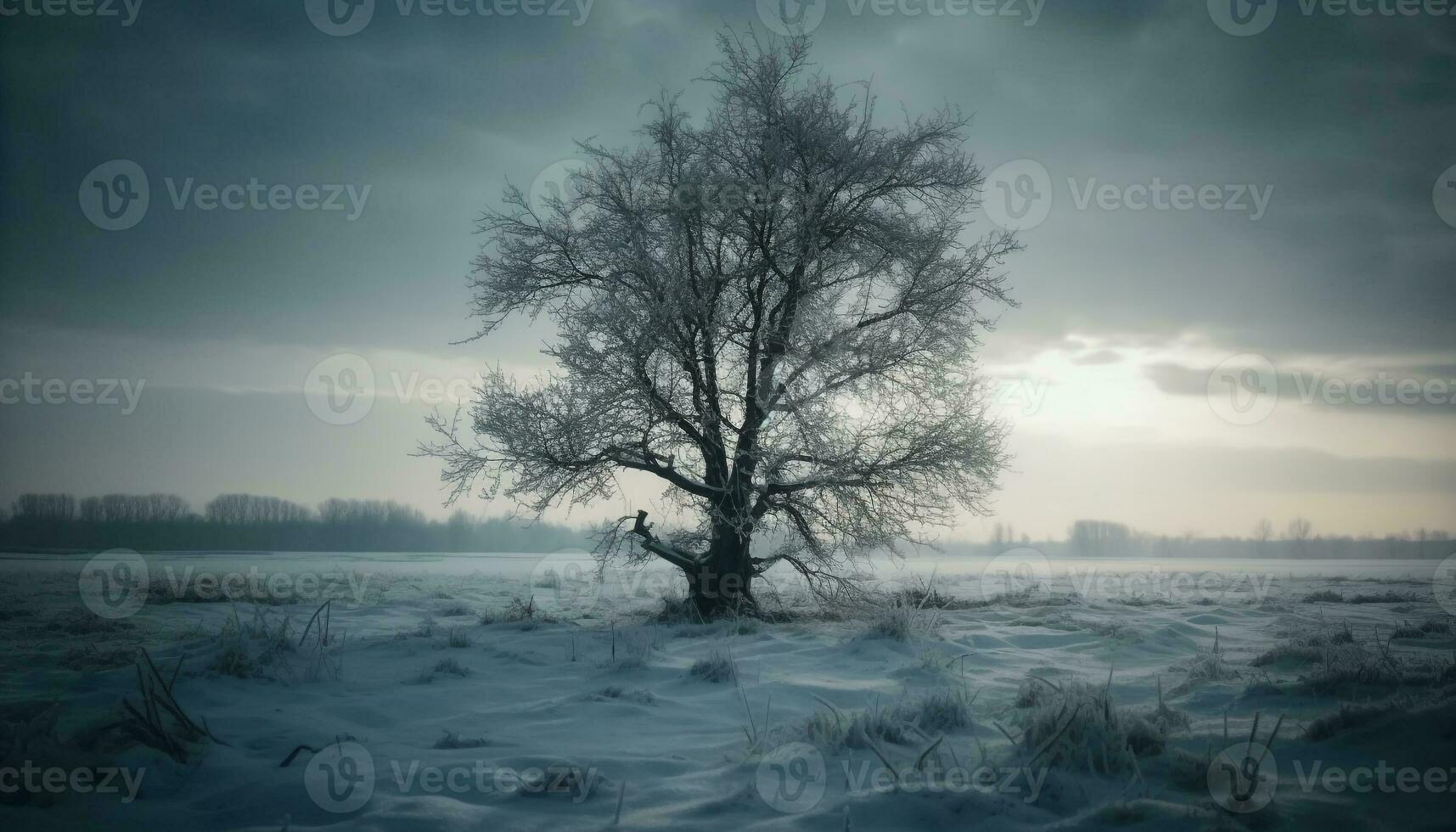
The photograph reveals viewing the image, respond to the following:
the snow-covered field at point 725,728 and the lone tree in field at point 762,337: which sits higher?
the lone tree in field at point 762,337

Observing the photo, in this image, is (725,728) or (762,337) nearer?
(725,728)

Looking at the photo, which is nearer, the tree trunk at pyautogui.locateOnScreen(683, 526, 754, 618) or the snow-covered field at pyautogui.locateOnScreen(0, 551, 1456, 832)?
the snow-covered field at pyautogui.locateOnScreen(0, 551, 1456, 832)

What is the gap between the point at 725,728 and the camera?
5137mm

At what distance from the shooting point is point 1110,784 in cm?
368

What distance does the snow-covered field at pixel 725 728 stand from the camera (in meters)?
3.39

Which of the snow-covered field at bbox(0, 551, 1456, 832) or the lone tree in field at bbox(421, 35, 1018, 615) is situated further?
the lone tree in field at bbox(421, 35, 1018, 615)

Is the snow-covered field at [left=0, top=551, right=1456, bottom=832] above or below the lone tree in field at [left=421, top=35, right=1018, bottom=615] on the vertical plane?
below

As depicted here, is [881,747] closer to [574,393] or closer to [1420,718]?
[1420,718]

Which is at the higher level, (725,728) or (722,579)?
(722,579)

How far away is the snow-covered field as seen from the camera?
3.39 m

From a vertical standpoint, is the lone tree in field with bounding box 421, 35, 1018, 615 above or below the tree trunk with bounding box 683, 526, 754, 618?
above

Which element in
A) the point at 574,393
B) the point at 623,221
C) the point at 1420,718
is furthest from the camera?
the point at 623,221

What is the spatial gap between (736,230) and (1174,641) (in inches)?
326

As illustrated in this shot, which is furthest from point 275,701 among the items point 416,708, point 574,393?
point 574,393
